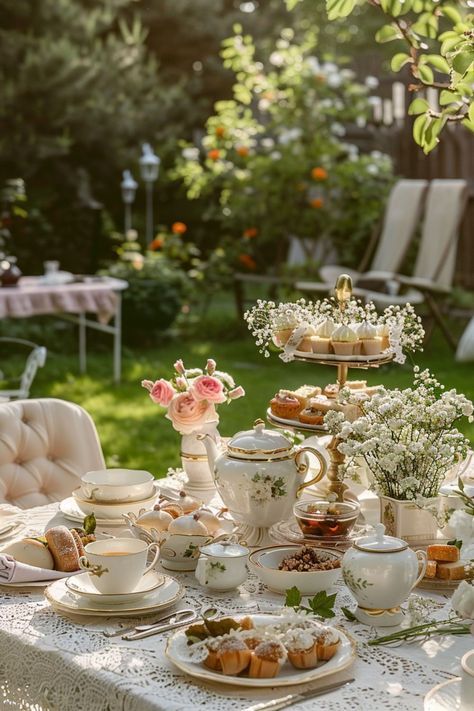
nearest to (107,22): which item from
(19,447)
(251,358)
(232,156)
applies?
(232,156)

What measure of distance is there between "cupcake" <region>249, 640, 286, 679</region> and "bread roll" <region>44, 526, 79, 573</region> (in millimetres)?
536

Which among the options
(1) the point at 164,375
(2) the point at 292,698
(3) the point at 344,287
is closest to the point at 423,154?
(1) the point at 164,375

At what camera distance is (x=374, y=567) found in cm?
168

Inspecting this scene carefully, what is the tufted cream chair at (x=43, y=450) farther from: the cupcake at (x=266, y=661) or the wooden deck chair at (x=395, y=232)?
the wooden deck chair at (x=395, y=232)

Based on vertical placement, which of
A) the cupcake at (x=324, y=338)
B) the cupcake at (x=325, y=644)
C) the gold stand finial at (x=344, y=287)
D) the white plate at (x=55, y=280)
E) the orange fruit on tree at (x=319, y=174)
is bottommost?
the white plate at (x=55, y=280)

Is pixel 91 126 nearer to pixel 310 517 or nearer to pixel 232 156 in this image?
pixel 232 156

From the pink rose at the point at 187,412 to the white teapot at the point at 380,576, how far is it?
73cm

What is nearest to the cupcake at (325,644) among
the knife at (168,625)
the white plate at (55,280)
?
the knife at (168,625)

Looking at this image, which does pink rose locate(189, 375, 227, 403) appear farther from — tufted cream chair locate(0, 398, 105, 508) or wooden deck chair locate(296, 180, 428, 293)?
wooden deck chair locate(296, 180, 428, 293)

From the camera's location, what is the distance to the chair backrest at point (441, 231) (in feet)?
26.7

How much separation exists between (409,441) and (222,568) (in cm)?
39

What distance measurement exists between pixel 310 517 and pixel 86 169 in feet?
33.1

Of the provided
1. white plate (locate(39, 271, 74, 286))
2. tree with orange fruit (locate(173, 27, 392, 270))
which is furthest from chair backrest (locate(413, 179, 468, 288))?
white plate (locate(39, 271, 74, 286))

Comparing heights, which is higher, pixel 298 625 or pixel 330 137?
pixel 330 137
